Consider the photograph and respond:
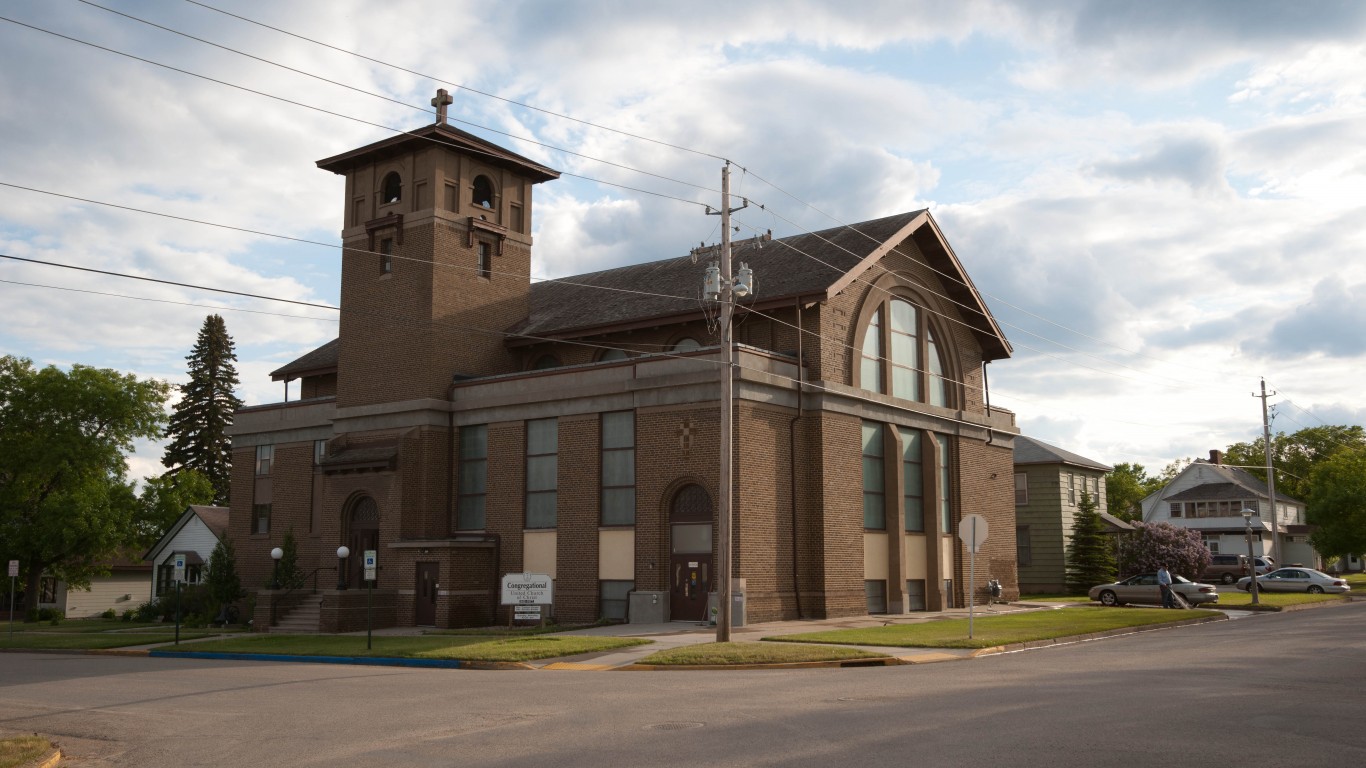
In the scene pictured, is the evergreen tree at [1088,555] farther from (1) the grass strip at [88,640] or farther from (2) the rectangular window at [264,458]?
(1) the grass strip at [88,640]

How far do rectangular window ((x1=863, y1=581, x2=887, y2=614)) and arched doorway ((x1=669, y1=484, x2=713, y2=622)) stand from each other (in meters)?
6.41

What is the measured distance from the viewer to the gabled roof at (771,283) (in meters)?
36.0

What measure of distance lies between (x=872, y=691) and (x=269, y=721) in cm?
815

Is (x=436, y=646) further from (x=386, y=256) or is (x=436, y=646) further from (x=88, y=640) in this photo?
(x=386, y=256)

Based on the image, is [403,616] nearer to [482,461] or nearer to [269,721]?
[482,461]

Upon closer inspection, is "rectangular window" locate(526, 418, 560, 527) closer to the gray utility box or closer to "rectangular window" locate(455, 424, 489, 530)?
"rectangular window" locate(455, 424, 489, 530)

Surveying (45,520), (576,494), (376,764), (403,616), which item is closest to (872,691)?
(376,764)

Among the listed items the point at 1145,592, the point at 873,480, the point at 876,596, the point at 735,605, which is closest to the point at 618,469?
the point at 735,605

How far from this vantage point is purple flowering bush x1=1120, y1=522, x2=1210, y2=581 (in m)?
55.4

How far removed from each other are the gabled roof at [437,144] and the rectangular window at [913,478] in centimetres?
1590

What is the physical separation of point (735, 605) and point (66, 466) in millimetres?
40582

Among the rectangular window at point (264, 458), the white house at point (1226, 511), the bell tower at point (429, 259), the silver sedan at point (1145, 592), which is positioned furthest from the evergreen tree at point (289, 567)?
the white house at point (1226, 511)

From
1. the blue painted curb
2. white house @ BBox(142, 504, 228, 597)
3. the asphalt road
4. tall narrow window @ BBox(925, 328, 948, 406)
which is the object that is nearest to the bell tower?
the blue painted curb

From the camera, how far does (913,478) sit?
39.4 metres
